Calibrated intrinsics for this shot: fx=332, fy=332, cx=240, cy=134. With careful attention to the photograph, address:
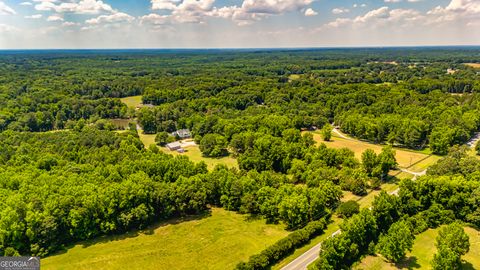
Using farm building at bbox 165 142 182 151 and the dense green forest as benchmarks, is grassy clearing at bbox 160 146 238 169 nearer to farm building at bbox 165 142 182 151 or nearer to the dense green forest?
farm building at bbox 165 142 182 151

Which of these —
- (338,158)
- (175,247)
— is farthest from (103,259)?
(338,158)

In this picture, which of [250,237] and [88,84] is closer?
[250,237]

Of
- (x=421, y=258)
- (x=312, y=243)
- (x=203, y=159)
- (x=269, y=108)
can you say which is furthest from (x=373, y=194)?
(x=269, y=108)

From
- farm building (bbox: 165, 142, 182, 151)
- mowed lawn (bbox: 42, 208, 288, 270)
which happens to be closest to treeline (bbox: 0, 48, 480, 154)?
farm building (bbox: 165, 142, 182, 151)

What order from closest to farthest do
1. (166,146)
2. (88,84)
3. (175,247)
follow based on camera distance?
(175,247), (166,146), (88,84)

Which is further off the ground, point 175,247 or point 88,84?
point 88,84

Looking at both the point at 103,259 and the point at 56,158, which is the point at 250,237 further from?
the point at 56,158
